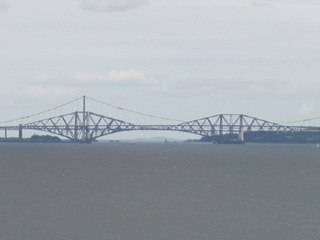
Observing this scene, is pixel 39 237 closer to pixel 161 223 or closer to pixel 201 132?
pixel 161 223

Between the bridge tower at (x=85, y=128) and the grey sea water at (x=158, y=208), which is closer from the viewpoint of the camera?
the grey sea water at (x=158, y=208)

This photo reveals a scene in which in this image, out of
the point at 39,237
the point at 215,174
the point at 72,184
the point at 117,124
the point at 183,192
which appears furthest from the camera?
the point at 117,124

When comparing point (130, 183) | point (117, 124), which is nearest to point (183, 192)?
point (130, 183)

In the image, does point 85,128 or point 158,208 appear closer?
point 158,208

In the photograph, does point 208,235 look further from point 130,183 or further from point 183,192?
point 130,183

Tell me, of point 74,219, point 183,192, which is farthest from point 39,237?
point 183,192

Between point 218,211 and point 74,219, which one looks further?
point 218,211

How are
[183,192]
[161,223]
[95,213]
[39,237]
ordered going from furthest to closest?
[183,192]
[95,213]
[161,223]
[39,237]

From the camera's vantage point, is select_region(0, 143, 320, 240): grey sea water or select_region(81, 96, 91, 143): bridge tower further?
select_region(81, 96, 91, 143): bridge tower

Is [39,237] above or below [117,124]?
below
